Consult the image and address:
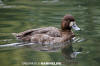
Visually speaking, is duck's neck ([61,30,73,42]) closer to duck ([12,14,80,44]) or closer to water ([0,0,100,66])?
duck ([12,14,80,44])

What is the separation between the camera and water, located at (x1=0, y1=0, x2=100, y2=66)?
8820 mm

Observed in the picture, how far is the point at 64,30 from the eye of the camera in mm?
11273

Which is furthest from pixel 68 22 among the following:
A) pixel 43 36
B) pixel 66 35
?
pixel 43 36

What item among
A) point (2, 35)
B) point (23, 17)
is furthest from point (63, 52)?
point (23, 17)

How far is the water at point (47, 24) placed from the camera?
28.9 feet

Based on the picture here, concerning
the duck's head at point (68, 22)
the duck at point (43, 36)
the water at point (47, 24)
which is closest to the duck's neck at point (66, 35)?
the duck at point (43, 36)

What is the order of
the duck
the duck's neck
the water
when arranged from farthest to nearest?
the duck's neck
the duck
the water

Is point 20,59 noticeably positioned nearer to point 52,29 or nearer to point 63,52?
point 63,52

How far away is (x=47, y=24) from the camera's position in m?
12.9

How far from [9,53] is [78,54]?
1886 mm

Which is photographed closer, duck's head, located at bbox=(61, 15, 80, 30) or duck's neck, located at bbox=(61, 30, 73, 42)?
duck's neck, located at bbox=(61, 30, 73, 42)

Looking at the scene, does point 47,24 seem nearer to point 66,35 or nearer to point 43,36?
point 66,35

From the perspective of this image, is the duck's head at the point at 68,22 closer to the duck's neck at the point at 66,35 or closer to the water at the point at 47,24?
the duck's neck at the point at 66,35

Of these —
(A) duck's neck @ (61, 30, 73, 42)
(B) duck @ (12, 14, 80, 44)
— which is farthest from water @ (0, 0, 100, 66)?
(B) duck @ (12, 14, 80, 44)
